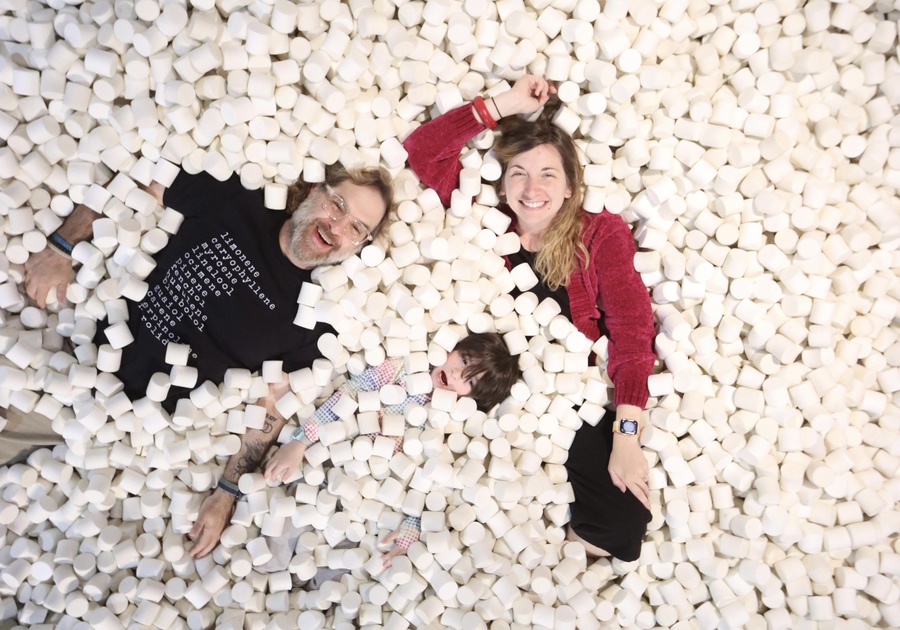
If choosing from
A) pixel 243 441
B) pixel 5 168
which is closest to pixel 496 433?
pixel 243 441

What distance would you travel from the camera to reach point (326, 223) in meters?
1.95

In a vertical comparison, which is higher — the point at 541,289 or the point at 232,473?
the point at 541,289

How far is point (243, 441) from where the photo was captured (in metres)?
2.14

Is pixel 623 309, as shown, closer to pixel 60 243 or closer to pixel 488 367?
pixel 488 367

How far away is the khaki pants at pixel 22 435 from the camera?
6.76 ft

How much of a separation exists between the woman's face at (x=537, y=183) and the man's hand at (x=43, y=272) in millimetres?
1358

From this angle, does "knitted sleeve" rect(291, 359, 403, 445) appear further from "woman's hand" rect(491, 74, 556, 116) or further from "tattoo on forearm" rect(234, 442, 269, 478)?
"woman's hand" rect(491, 74, 556, 116)

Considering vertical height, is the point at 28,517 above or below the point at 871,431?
below

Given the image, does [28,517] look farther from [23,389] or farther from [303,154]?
[303,154]

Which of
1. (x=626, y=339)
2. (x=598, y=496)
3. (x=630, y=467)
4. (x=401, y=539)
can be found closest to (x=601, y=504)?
(x=598, y=496)

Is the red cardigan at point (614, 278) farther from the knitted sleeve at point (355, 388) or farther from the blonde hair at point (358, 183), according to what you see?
the knitted sleeve at point (355, 388)

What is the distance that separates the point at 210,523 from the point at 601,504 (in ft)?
3.88

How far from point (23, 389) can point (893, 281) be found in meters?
2.66

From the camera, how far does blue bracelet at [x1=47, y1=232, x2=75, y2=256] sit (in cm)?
206
